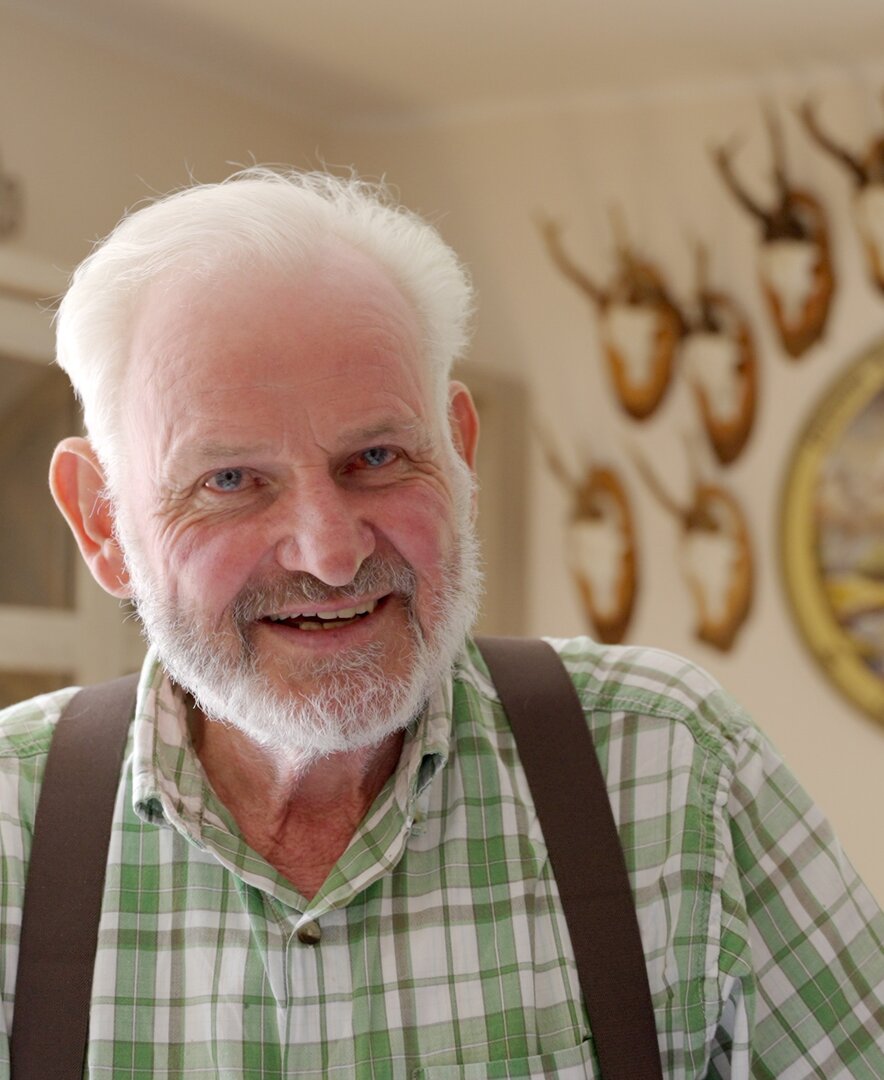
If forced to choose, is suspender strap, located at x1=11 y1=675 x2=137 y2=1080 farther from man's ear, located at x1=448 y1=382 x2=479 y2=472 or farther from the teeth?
man's ear, located at x1=448 y1=382 x2=479 y2=472

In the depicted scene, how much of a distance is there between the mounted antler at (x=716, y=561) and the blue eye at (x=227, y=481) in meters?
2.59

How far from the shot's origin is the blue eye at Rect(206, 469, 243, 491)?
1.25 metres

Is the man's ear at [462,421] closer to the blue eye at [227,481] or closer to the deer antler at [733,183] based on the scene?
the blue eye at [227,481]

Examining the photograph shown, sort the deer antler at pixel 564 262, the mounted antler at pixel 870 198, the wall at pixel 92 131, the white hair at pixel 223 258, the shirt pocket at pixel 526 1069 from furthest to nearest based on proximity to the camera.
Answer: the deer antler at pixel 564 262 → the mounted antler at pixel 870 198 → the wall at pixel 92 131 → the white hair at pixel 223 258 → the shirt pocket at pixel 526 1069

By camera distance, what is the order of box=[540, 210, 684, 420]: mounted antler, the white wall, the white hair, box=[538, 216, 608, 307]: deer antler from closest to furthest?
the white hair < the white wall < box=[540, 210, 684, 420]: mounted antler < box=[538, 216, 608, 307]: deer antler

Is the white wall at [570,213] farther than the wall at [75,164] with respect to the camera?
Yes

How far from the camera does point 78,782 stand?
51.7 inches

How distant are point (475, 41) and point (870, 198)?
38.9 inches

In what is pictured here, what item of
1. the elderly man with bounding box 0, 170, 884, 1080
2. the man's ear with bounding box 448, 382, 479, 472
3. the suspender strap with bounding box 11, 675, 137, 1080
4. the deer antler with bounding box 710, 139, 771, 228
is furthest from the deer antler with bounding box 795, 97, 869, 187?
the suspender strap with bounding box 11, 675, 137, 1080

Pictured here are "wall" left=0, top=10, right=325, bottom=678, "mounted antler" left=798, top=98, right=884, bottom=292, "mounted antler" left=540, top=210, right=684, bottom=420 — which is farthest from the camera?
"mounted antler" left=540, top=210, right=684, bottom=420

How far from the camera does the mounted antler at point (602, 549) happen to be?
3.84 metres

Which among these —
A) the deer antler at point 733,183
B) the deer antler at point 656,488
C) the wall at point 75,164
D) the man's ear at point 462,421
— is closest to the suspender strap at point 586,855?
the man's ear at point 462,421

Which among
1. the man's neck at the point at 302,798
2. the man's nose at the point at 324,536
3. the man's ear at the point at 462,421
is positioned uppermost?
the man's ear at the point at 462,421

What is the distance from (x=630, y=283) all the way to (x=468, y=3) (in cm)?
83
